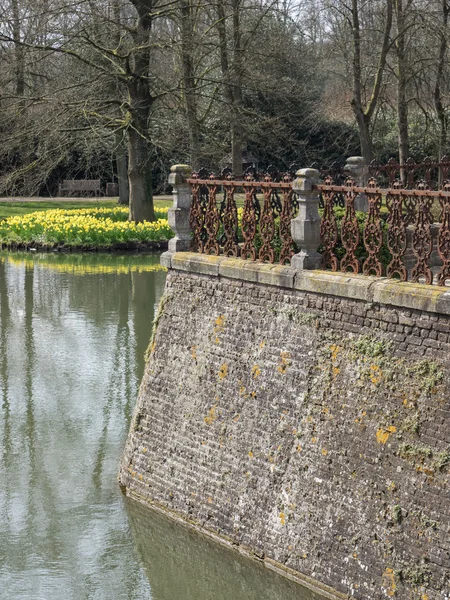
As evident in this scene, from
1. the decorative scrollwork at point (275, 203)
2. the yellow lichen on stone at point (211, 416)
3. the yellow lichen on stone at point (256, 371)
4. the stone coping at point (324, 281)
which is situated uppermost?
the decorative scrollwork at point (275, 203)

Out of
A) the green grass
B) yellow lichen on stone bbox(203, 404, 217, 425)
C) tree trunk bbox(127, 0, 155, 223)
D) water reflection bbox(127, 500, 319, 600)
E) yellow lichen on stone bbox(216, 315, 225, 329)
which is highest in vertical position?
tree trunk bbox(127, 0, 155, 223)

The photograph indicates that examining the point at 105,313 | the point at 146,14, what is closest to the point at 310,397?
the point at 105,313

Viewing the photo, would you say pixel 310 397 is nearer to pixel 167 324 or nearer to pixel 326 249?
pixel 326 249

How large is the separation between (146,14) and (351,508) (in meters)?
20.1

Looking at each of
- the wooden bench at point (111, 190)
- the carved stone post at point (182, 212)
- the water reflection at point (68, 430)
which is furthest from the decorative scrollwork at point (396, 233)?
the wooden bench at point (111, 190)

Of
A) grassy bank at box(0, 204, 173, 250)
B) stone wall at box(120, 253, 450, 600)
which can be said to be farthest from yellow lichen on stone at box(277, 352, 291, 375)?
grassy bank at box(0, 204, 173, 250)

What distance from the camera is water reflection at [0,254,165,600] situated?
8688mm

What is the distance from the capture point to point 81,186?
39094mm

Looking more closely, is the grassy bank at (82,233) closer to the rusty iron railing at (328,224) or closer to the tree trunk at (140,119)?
the tree trunk at (140,119)

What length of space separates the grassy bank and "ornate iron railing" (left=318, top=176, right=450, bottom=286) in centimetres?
1813

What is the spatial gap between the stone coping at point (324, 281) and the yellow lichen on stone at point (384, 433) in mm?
917

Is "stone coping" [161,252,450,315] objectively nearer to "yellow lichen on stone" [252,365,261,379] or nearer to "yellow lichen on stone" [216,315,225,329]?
"yellow lichen on stone" [216,315,225,329]

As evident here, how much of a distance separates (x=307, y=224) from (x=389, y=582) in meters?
2.91

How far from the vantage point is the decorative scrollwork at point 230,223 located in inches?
366
